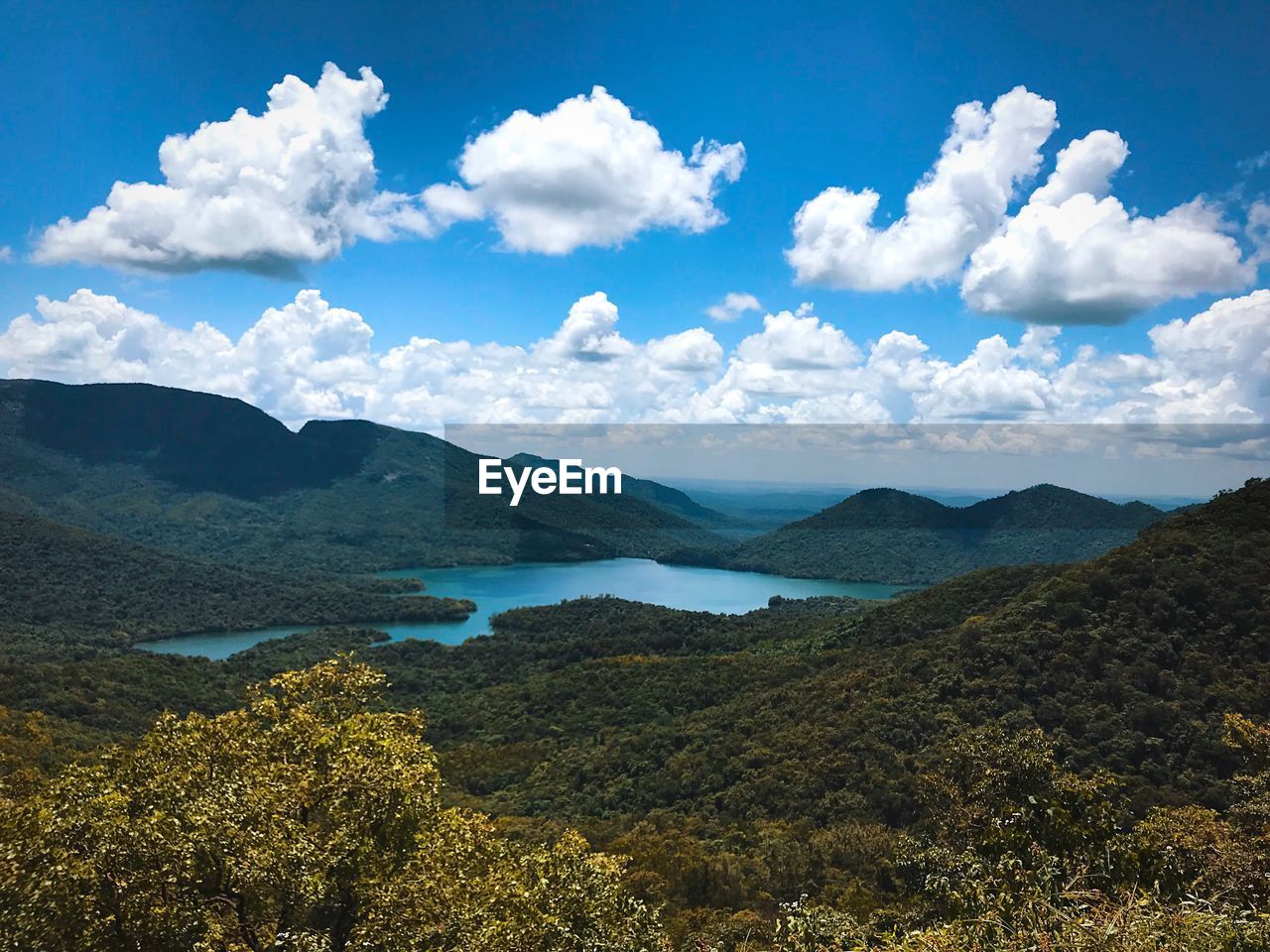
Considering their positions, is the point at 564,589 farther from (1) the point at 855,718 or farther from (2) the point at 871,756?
(2) the point at 871,756

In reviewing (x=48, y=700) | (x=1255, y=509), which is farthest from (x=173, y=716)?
(x=48, y=700)

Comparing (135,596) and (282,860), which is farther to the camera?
(135,596)

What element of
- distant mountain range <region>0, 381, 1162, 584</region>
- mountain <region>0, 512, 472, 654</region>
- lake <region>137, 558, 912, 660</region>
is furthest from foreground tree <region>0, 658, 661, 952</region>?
distant mountain range <region>0, 381, 1162, 584</region>

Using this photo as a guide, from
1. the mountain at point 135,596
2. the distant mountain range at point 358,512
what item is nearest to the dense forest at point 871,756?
the mountain at point 135,596

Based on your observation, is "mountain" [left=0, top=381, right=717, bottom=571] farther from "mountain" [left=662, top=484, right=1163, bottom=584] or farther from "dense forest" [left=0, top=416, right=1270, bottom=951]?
"dense forest" [left=0, top=416, right=1270, bottom=951]

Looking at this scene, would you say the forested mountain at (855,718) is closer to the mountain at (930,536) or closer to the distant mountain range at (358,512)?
the mountain at (930,536)

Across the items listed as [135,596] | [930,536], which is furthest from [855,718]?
[930,536]

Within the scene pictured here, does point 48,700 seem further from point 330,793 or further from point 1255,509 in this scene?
point 1255,509
